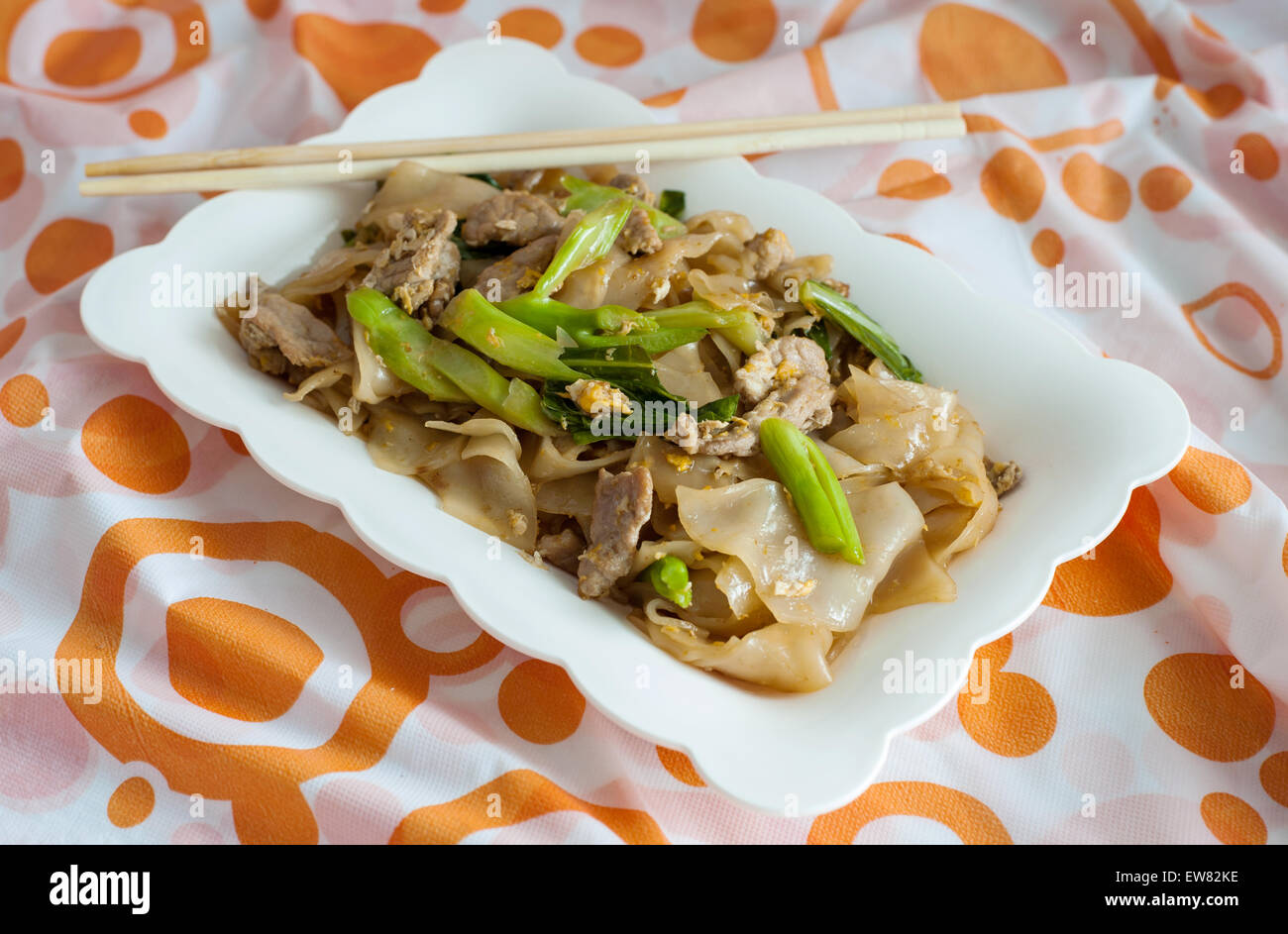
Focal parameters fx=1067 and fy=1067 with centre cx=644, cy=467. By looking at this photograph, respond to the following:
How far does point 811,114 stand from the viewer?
3.61 meters

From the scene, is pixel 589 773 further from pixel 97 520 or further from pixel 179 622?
pixel 97 520

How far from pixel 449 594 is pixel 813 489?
1.03 metres

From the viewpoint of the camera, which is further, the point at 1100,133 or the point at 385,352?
the point at 1100,133

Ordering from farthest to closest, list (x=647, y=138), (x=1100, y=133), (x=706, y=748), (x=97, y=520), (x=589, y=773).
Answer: (x=1100, y=133) < (x=647, y=138) < (x=97, y=520) < (x=589, y=773) < (x=706, y=748)

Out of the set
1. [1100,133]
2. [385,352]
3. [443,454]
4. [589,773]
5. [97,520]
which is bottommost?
[589,773]

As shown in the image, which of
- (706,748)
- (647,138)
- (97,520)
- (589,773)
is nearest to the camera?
(706,748)

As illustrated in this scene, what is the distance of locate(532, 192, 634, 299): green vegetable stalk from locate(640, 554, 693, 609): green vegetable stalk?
0.83 metres

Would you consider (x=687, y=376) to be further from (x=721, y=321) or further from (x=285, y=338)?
(x=285, y=338)

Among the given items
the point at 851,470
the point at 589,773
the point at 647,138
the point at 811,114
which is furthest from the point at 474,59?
the point at 589,773

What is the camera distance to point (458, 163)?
11.1 feet

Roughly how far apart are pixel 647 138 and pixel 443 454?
128cm

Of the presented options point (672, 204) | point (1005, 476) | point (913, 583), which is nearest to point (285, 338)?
point (672, 204)

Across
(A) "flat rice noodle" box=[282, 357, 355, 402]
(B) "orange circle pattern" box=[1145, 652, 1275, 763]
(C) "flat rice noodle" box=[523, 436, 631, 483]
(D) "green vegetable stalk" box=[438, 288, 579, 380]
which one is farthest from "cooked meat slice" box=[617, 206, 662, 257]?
(B) "orange circle pattern" box=[1145, 652, 1275, 763]

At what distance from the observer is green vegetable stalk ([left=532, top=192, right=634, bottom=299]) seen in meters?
2.96
